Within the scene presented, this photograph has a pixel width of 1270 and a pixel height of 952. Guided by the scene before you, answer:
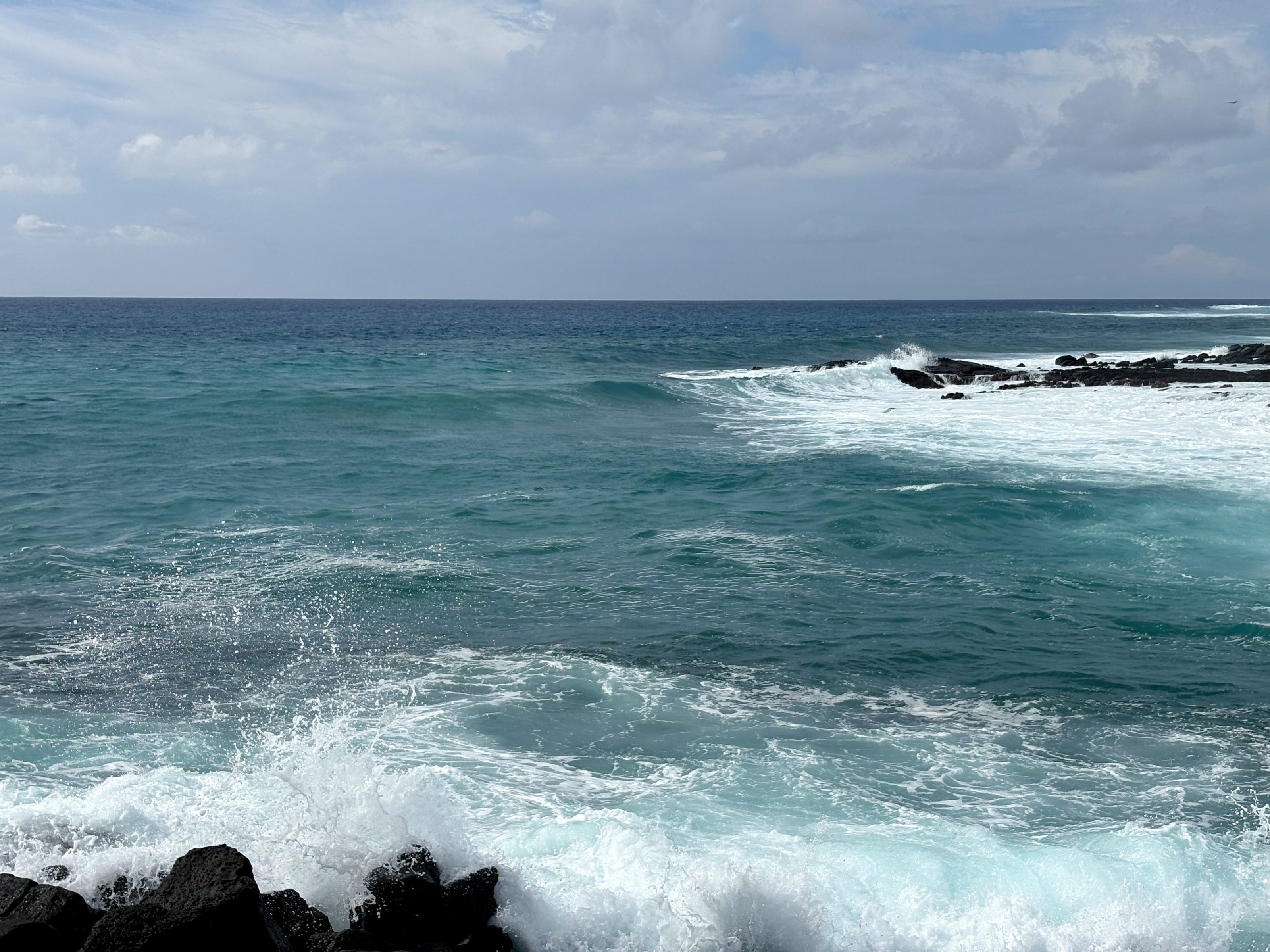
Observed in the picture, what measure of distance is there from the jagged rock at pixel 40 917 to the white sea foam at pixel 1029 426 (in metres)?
17.5

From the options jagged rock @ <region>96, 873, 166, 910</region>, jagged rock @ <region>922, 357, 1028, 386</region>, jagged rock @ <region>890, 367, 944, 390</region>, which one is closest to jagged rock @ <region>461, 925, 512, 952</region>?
jagged rock @ <region>96, 873, 166, 910</region>

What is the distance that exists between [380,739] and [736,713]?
316cm

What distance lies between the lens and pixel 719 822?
7652 mm

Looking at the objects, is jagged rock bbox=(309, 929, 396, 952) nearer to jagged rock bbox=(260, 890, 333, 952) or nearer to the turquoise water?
jagged rock bbox=(260, 890, 333, 952)

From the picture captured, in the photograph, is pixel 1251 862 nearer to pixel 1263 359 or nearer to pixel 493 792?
pixel 493 792

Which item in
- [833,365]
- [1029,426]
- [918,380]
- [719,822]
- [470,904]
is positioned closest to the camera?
[470,904]

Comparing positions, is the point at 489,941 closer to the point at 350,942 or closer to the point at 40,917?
the point at 350,942

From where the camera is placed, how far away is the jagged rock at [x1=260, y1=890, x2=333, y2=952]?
582cm

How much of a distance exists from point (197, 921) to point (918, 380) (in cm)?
3589

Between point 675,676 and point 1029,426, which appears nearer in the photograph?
point 675,676

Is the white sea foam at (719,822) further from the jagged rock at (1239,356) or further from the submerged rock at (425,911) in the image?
the jagged rock at (1239,356)

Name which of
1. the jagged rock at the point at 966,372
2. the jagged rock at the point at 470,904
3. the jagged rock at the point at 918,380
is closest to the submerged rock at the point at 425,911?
the jagged rock at the point at 470,904

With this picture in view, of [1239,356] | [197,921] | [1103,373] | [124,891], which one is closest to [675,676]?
[124,891]

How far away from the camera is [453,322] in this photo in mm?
92875
